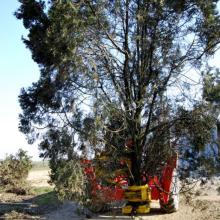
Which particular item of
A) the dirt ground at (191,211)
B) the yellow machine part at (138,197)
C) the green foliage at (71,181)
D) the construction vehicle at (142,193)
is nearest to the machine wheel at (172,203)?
the construction vehicle at (142,193)

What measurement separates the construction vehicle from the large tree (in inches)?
15.2

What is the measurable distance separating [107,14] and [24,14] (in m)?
2.10

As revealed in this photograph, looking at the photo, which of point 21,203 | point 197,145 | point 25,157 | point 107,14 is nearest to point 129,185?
point 197,145

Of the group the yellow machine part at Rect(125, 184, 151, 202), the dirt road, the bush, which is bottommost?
the dirt road

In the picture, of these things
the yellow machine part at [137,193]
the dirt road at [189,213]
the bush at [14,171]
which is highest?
the bush at [14,171]

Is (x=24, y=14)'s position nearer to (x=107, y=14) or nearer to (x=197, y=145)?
(x=107, y=14)

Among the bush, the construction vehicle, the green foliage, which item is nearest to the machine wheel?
the construction vehicle

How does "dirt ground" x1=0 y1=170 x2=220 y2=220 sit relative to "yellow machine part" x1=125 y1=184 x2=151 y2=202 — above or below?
below

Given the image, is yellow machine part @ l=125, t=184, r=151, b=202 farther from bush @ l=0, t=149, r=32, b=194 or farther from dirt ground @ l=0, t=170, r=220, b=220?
bush @ l=0, t=149, r=32, b=194

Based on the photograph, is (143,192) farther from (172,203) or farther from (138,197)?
(172,203)

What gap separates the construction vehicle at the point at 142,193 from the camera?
1380cm

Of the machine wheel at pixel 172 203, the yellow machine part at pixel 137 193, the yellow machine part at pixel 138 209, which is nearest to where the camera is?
the yellow machine part at pixel 137 193

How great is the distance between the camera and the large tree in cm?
1263

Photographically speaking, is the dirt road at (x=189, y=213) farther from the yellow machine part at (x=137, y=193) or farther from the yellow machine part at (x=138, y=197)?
the yellow machine part at (x=137, y=193)
